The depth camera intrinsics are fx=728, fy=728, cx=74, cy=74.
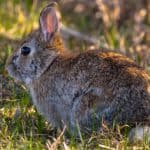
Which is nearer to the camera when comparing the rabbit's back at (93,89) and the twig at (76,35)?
the rabbit's back at (93,89)

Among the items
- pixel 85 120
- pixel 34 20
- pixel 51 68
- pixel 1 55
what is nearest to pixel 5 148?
pixel 85 120

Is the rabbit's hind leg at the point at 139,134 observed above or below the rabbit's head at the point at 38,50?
below

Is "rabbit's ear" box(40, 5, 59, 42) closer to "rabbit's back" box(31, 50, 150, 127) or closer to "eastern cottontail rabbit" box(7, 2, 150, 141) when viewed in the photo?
"eastern cottontail rabbit" box(7, 2, 150, 141)

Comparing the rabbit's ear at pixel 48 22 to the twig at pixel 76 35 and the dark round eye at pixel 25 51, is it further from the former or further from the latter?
the twig at pixel 76 35

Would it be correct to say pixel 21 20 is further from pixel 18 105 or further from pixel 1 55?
pixel 18 105

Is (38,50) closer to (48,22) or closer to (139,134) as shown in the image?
(48,22)

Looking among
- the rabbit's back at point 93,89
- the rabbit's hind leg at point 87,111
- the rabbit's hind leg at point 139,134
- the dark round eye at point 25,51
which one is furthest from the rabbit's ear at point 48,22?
the rabbit's hind leg at point 139,134

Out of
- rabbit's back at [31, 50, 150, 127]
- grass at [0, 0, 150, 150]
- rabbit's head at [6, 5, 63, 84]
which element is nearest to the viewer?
grass at [0, 0, 150, 150]

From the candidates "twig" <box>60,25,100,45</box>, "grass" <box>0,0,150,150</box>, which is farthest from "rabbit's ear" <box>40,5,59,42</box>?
"twig" <box>60,25,100,45</box>

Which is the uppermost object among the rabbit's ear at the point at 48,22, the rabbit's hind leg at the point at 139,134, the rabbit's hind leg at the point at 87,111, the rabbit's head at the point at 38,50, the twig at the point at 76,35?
the rabbit's ear at the point at 48,22
